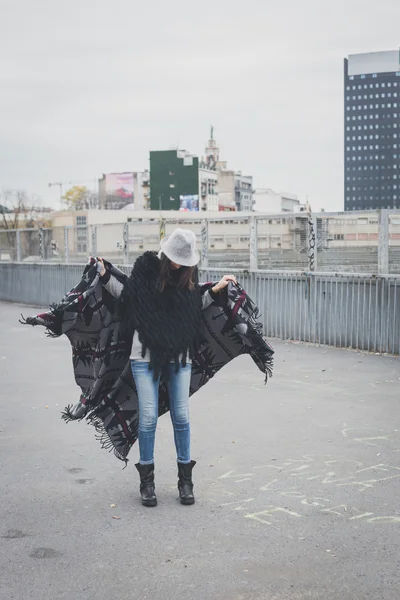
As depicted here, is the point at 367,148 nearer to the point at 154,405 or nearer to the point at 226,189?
the point at 226,189

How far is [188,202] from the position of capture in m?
122

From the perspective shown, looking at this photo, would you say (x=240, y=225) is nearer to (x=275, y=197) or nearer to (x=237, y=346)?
(x=237, y=346)

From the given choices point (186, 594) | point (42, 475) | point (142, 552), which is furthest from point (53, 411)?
point (186, 594)

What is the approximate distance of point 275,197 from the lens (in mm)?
161500

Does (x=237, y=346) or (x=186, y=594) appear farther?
(x=237, y=346)

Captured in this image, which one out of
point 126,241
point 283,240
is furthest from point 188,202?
point 283,240

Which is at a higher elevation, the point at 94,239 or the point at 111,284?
the point at 94,239

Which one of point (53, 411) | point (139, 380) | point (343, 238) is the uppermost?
point (343, 238)

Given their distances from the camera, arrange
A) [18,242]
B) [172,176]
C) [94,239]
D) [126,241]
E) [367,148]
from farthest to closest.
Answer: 1. [172,176]
2. [367,148]
3. [18,242]
4. [94,239]
5. [126,241]

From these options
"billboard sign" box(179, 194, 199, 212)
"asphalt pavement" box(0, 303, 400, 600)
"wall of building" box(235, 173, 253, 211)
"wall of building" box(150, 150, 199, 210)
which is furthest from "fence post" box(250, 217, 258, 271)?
"wall of building" box(235, 173, 253, 211)

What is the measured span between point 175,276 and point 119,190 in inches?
5181

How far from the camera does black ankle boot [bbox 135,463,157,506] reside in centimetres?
530

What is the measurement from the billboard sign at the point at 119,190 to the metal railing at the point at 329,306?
119217 millimetres

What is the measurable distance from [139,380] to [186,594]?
170cm
